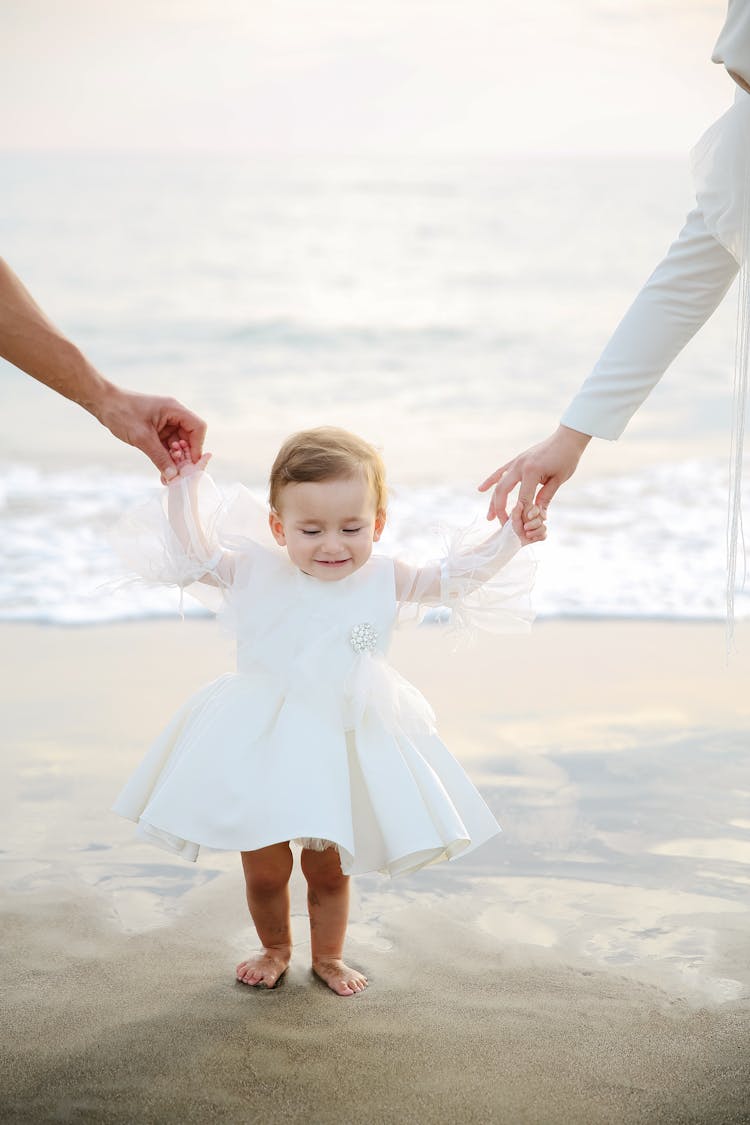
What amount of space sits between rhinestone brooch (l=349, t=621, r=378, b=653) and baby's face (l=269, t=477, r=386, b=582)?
12 cm

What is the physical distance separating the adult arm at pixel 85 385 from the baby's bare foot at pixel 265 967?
45.2 inches

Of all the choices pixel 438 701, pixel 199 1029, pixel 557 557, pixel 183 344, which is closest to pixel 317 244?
pixel 183 344

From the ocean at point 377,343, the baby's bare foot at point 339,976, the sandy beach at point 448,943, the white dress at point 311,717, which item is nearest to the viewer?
the sandy beach at point 448,943

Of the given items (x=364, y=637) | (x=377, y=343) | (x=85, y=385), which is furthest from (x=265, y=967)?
(x=377, y=343)

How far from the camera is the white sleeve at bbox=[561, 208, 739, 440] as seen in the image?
299 centimetres

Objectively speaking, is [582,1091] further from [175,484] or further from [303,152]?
[303,152]

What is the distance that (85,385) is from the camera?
10.7 feet

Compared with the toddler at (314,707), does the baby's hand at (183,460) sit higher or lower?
higher

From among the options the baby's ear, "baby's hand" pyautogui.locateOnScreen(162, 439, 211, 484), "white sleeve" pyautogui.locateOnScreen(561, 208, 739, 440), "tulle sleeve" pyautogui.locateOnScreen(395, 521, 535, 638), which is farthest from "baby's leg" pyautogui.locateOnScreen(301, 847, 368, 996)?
"white sleeve" pyautogui.locateOnScreen(561, 208, 739, 440)

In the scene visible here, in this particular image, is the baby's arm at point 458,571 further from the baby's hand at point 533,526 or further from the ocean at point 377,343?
the ocean at point 377,343

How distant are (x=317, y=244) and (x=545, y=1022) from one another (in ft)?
71.1

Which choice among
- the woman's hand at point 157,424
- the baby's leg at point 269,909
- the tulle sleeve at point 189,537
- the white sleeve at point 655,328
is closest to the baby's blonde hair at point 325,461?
the tulle sleeve at point 189,537

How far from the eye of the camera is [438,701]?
472 cm

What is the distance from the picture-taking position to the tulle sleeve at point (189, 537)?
9.87 ft
